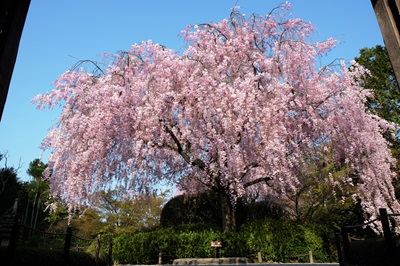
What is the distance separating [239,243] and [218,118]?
17.2 ft

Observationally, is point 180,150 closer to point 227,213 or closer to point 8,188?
point 227,213

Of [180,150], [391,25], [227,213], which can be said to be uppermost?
[180,150]

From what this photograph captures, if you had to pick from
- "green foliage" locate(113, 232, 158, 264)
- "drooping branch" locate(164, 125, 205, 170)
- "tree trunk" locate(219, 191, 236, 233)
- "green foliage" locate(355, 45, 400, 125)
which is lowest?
"green foliage" locate(113, 232, 158, 264)

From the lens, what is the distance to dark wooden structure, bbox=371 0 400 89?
225 centimetres

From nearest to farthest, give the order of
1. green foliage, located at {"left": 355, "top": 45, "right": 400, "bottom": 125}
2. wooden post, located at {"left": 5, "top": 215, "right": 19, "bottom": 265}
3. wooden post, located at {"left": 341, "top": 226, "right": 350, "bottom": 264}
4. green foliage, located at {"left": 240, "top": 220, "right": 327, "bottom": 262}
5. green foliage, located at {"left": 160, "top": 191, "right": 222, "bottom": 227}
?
wooden post, located at {"left": 5, "top": 215, "right": 19, "bottom": 265} → wooden post, located at {"left": 341, "top": 226, "right": 350, "bottom": 264} → green foliage, located at {"left": 240, "top": 220, "right": 327, "bottom": 262} → green foliage, located at {"left": 160, "top": 191, "right": 222, "bottom": 227} → green foliage, located at {"left": 355, "top": 45, "right": 400, "bottom": 125}

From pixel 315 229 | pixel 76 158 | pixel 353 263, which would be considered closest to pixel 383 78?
pixel 315 229

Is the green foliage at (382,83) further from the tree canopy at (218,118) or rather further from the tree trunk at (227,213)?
the tree trunk at (227,213)

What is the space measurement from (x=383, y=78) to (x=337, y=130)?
12.8 meters

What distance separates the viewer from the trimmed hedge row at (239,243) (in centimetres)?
1347

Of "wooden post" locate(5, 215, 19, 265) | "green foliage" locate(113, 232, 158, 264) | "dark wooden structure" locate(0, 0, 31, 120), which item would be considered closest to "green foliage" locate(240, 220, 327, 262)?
"green foliage" locate(113, 232, 158, 264)

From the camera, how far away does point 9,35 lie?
2.16 m

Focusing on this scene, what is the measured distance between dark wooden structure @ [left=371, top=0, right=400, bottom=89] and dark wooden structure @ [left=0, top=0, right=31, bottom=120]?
98.6 inches

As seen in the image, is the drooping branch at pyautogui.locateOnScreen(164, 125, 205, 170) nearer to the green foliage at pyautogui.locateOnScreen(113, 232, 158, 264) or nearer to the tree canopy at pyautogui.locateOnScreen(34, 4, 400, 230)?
the tree canopy at pyautogui.locateOnScreen(34, 4, 400, 230)

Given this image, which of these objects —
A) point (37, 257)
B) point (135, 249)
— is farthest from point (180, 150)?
point (37, 257)
